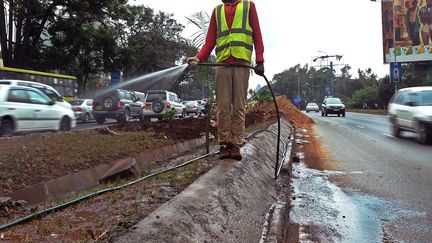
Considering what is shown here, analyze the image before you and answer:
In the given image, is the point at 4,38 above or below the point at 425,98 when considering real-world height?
above

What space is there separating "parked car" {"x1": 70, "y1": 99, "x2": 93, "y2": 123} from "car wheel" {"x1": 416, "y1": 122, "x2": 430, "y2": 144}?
1843 centimetres

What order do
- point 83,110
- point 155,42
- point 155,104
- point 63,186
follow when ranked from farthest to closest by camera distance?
point 155,42
point 83,110
point 155,104
point 63,186

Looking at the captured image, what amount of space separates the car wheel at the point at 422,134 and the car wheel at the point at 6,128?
11590mm

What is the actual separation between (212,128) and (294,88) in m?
98.9

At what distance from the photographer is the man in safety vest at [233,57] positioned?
17.6ft

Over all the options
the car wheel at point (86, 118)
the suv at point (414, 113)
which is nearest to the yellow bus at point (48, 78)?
the car wheel at point (86, 118)

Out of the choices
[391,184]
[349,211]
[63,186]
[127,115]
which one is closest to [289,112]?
[127,115]

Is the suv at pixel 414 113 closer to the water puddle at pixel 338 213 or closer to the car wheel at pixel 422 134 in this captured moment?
the car wheel at pixel 422 134

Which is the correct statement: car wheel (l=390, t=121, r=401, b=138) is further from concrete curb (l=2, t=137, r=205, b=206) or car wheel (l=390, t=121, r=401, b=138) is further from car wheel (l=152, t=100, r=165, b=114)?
car wheel (l=152, t=100, r=165, b=114)

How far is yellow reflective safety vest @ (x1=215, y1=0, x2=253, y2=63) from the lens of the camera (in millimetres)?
5328

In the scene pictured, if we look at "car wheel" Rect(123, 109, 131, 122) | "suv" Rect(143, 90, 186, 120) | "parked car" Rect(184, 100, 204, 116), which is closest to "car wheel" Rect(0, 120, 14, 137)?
"suv" Rect(143, 90, 186, 120)

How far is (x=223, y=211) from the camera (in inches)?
153

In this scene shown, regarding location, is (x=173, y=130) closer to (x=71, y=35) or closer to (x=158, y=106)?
(x=158, y=106)

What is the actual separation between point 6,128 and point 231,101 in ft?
26.3
